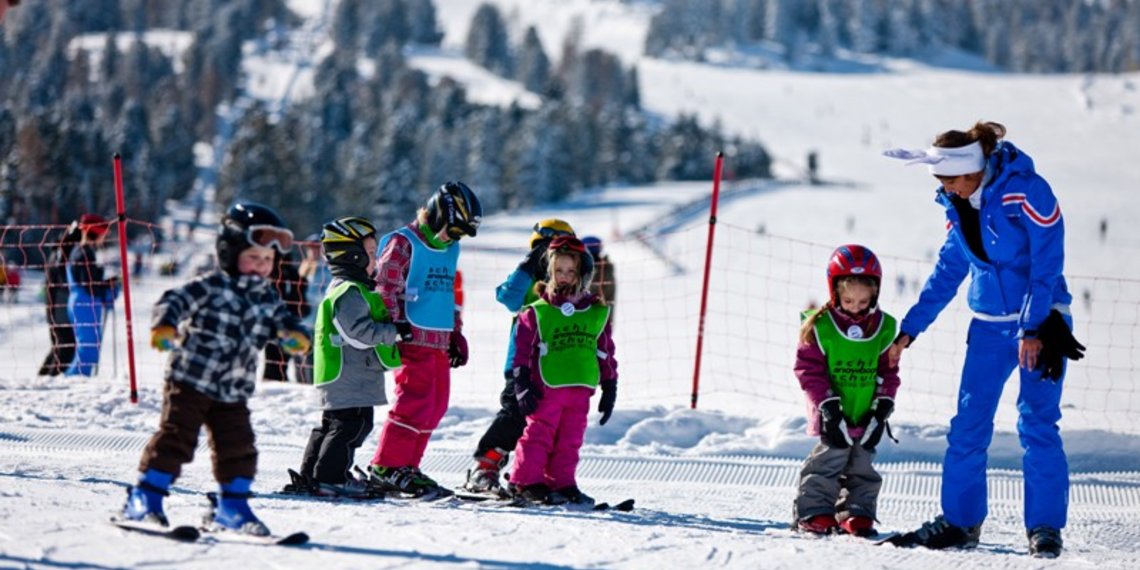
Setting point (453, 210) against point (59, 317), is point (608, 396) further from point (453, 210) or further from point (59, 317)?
point (59, 317)

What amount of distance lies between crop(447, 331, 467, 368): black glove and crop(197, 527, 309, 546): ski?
2.24 m

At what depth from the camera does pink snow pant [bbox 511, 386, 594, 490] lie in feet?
21.7

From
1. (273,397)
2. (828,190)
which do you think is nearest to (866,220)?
(828,190)

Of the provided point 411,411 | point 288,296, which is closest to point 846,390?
point 411,411

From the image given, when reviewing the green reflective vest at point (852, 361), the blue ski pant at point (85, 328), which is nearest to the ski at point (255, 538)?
the green reflective vest at point (852, 361)

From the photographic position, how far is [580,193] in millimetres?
99000

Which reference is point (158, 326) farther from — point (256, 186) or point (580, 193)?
point (580, 193)

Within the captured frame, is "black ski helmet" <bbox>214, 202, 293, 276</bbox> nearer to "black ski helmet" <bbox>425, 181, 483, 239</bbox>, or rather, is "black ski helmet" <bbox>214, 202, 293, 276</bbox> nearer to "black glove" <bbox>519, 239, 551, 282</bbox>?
"black ski helmet" <bbox>425, 181, 483, 239</bbox>

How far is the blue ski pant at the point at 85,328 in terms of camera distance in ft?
37.9

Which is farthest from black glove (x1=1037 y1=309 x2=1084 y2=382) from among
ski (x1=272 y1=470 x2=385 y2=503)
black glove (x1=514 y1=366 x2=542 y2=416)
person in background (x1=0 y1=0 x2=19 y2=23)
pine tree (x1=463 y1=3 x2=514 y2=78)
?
pine tree (x1=463 y1=3 x2=514 y2=78)

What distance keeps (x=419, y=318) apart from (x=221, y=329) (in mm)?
1963

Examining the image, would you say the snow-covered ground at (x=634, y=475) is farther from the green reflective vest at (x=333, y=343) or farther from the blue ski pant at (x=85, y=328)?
the green reflective vest at (x=333, y=343)

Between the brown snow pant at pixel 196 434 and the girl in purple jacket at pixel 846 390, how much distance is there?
8.66 ft

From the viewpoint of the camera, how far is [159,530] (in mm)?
4672
